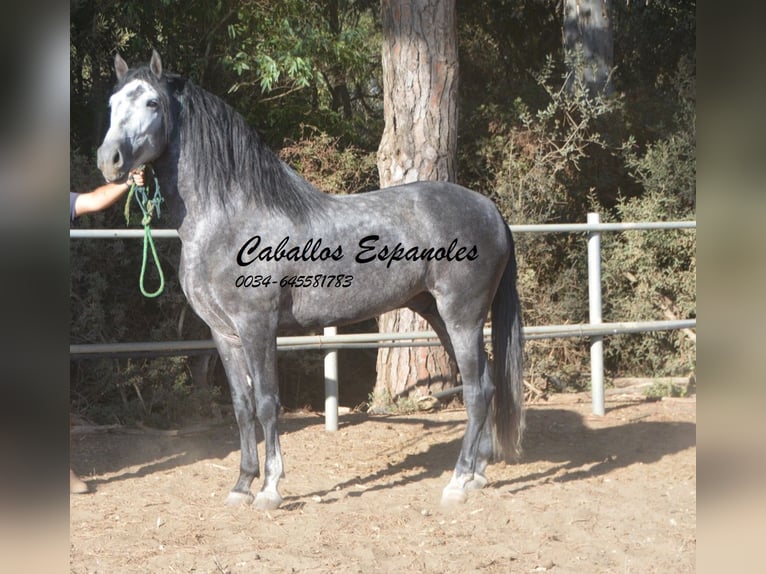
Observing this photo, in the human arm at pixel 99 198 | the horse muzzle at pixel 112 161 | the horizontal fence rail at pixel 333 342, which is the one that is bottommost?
the horizontal fence rail at pixel 333 342

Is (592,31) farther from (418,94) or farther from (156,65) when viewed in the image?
(156,65)

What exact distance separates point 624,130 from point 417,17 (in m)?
2.65

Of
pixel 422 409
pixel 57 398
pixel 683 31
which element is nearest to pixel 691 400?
pixel 422 409

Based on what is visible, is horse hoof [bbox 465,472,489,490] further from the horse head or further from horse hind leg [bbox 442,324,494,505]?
the horse head

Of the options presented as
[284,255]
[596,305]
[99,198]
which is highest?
[99,198]

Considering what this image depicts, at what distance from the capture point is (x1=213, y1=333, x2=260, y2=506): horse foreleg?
3.15m

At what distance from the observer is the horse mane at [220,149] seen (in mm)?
2918

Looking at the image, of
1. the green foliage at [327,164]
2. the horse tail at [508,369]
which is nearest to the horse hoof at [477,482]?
the horse tail at [508,369]

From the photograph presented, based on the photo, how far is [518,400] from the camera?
3424 millimetres

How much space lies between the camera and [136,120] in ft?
9.11

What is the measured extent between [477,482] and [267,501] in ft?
2.95

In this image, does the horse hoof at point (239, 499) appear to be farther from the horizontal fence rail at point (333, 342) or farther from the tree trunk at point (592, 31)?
Answer: the tree trunk at point (592, 31)

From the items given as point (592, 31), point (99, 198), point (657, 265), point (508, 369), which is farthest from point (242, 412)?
point (592, 31)

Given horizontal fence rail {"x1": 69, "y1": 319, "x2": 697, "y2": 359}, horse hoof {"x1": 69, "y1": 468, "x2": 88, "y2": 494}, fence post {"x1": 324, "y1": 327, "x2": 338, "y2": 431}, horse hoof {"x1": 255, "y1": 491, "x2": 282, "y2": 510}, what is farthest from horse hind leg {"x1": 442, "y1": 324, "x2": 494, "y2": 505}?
horse hoof {"x1": 69, "y1": 468, "x2": 88, "y2": 494}
